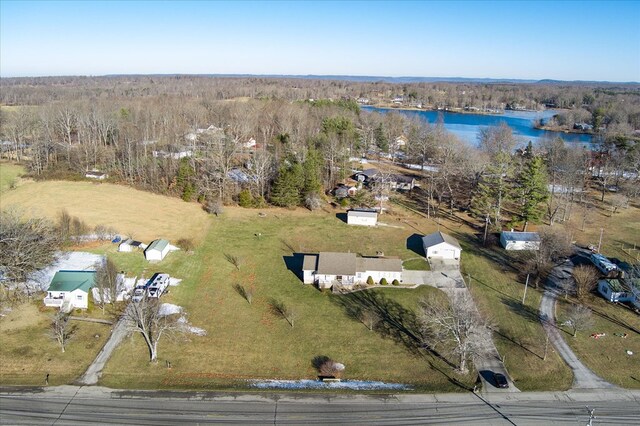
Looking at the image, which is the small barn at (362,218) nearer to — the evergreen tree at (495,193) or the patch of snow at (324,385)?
the evergreen tree at (495,193)

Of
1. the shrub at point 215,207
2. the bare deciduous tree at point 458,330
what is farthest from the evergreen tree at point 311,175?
the bare deciduous tree at point 458,330

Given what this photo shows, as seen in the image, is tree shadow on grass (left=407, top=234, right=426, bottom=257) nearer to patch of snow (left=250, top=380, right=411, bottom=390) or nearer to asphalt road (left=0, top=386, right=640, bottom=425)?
patch of snow (left=250, top=380, right=411, bottom=390)

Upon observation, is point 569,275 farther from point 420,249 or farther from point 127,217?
point 127,217

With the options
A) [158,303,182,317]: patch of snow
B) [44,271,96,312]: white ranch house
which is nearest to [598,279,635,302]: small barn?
[158,303,182,317]: patch of snow

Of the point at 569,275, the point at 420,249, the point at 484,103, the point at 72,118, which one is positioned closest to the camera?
the point at 569,275

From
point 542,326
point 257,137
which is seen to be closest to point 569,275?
point 542,326

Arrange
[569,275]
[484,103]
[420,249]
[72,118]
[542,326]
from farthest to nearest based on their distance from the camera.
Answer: [484,103], [72,118], [420,249], [569,275], [542,326]

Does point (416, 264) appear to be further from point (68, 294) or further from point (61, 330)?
point (68, 294)
